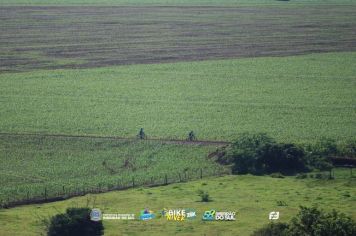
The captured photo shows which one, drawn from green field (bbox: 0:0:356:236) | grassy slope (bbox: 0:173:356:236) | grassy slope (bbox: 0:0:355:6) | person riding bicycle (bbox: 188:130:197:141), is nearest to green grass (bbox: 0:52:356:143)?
green field (bbox: 0:0:356:236)

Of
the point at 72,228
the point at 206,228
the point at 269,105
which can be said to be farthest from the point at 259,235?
the point at 269,105

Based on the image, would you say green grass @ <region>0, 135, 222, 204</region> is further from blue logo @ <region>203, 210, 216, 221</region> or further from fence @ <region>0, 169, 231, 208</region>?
blue logo @ <region>203, 210, 216, 221</region>

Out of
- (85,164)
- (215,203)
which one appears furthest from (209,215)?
(85,164)

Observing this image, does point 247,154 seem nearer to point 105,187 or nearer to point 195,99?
point 105,187

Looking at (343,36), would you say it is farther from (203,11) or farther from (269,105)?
(269,105)

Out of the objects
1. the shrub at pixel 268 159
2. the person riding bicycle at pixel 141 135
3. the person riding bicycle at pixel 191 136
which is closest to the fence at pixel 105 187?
the shrub at pixel 268 159

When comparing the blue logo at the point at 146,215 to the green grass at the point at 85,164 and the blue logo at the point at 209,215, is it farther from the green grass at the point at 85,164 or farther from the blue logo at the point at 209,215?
the green grass at the point at 85,164

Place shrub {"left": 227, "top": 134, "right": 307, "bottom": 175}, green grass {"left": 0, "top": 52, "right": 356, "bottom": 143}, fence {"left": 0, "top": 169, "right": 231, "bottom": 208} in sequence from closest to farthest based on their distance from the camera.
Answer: fence {"left": 0, "top": 169, "right": 231, "bottom": 208}
shrub {"left": 227, "top": 134, "right": 307, "bottom": 175}
green grass {"left": 0, "top": 52, "right": 356, "bottom": 143}
